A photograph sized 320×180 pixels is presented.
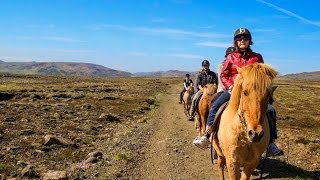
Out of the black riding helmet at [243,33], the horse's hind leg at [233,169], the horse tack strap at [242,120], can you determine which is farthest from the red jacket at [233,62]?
the horse's hind leg at [233,169]

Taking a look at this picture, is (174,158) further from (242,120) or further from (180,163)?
(242,120)

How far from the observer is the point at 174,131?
21.3m

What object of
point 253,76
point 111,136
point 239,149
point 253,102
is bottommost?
point 111,136

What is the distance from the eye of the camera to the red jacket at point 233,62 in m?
9.24

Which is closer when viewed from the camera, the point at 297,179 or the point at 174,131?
the point at 297,179

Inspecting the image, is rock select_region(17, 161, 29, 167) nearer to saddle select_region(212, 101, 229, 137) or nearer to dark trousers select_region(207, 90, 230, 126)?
dark trousers select_region(207, 90, 230, 126)

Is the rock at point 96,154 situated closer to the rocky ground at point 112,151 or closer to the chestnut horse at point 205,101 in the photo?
the rocky ground at point 112,151

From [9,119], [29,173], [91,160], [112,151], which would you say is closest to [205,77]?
[112,151]

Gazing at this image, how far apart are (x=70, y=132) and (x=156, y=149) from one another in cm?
528

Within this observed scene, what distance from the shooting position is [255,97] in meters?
6.74

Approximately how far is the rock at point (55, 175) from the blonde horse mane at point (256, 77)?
6034 mm

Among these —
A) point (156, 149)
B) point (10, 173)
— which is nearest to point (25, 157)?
point (10, 173)

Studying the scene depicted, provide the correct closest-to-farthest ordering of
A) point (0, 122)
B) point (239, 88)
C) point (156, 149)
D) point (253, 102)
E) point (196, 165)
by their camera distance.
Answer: point (253, 102) < point (239, 88) < point (196, 165) < point (156, 149) < point (0, 122)

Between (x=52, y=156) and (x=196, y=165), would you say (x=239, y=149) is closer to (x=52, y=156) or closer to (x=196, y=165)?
(x=196, y=165)
